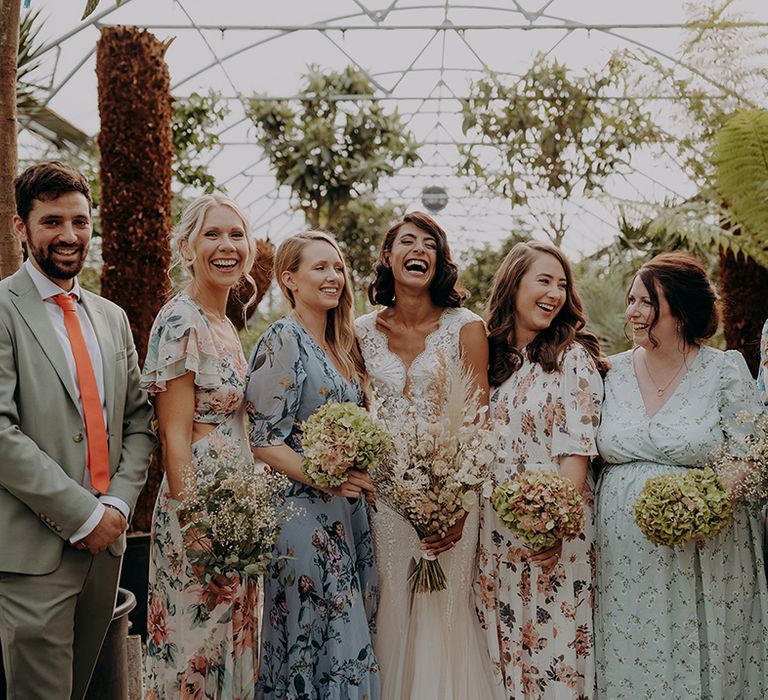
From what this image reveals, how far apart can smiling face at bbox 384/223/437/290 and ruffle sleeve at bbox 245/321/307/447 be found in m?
0.75

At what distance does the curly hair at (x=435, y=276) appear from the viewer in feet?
14.5

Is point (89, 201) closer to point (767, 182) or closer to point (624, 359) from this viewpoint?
point (624, 359)

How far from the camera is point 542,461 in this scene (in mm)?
4133

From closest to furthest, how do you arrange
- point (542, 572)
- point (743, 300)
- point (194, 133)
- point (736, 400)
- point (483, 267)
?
point (736, 400) < point (542, 572) < point (743, 300) < point (194, 133) < point (483, 267)

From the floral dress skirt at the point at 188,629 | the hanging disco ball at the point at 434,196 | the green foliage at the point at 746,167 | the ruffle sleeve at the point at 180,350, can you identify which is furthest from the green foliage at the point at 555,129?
the floral dress skirt at the point at 188,629

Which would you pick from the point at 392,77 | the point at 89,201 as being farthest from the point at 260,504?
the point at 392,77

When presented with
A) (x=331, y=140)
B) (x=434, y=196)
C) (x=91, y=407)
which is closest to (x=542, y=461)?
(x=91, y=407)

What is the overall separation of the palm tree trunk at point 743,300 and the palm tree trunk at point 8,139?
17.5 ft

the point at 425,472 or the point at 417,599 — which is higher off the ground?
the point at 425,472

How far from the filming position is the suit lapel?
133 inches

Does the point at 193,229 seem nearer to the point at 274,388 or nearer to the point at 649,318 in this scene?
the point at 274,388

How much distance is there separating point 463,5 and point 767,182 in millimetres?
7964

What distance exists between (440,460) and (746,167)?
369cm

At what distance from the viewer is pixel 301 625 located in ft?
12.1
